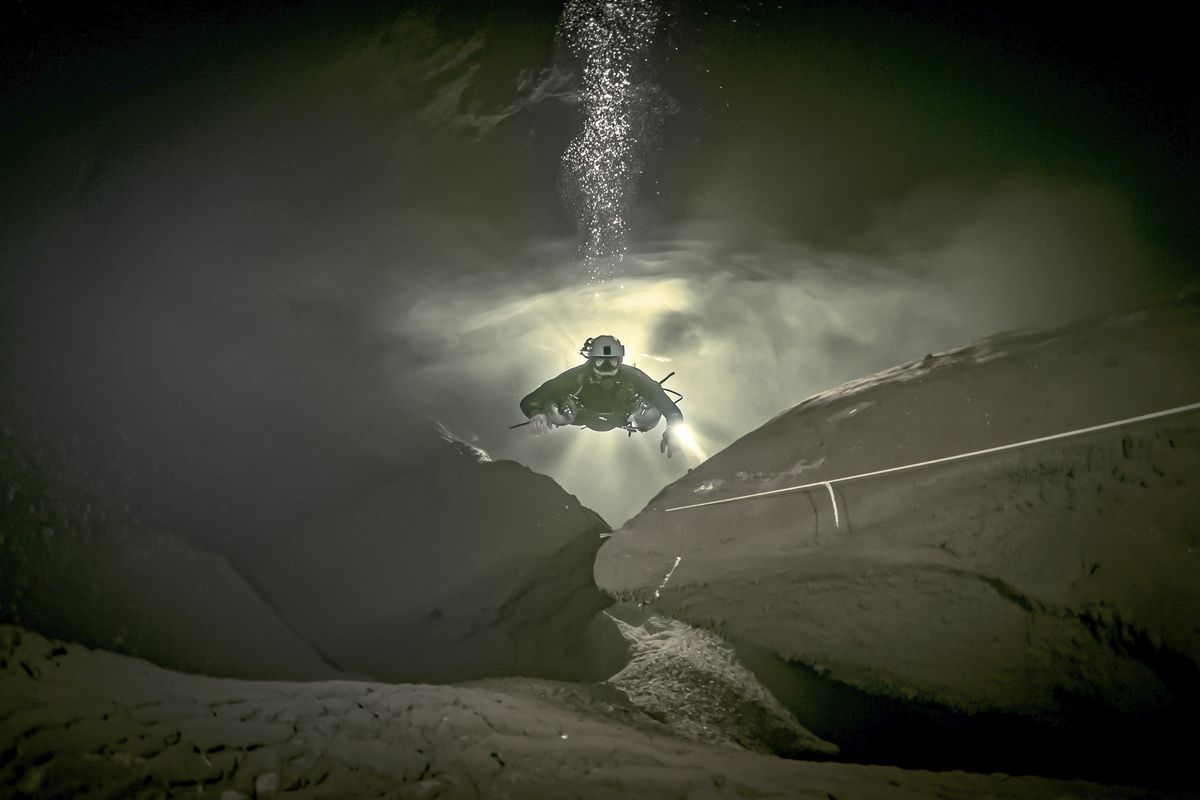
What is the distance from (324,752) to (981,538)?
9.88ft

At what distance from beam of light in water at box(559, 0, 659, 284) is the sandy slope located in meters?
4.15

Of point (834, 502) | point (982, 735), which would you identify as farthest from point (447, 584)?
point (982, 735)

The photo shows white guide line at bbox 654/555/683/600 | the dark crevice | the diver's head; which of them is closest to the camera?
the dark crevice

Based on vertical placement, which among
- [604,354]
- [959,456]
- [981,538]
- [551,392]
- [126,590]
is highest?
[604,354]

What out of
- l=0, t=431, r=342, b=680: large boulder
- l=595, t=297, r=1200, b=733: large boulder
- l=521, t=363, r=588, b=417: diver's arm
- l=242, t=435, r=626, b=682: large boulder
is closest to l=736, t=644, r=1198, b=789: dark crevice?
l=595, t=297, r=1200, b=733: large boulder

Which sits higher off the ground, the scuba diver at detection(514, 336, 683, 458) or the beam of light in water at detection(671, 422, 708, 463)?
the beam of light in water at detection(671, 422, 708, 463)

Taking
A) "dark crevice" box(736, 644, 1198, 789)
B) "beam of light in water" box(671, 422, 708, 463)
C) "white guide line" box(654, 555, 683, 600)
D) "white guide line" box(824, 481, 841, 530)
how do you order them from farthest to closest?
"beam of light in water" box(671, 422, 708, 463), "white guide line" box(654, 555, 683, 600), "white guide line" box(824, 481, 841, 530), "dark crevice" box(736, 644, 1198, 789)

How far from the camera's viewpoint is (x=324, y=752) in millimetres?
1791

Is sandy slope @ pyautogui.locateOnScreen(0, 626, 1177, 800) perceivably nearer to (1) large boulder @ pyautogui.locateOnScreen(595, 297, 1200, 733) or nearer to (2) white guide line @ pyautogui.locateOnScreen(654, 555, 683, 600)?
(1) large boulder @ pyautogui.locateOnScreen(595, 297, 1200, 733)

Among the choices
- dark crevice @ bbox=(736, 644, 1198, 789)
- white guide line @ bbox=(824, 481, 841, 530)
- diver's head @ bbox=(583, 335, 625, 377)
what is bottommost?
dark crevice @ bbox=(736, 644, 1198, 789)

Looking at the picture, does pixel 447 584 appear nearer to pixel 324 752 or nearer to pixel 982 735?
pixel 324 752

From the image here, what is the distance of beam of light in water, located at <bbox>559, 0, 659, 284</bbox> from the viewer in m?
3.50

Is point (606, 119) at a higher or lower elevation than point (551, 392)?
higher

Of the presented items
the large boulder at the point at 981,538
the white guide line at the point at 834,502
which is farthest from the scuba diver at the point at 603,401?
the white guide line at the point at 834,502
